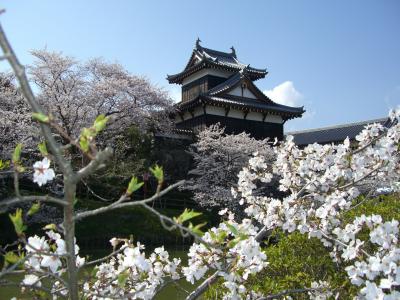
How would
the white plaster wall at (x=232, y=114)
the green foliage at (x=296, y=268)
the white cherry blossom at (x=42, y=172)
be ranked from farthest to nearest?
the white plaster wall at (x=232, y=114) → the green foliage at (x=296, y=268) → the white cherry blossom at (x=42, y=172)

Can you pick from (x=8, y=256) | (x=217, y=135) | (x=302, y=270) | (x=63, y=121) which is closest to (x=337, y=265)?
(x=302, y=270)

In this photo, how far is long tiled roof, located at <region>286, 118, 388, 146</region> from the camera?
2750 cm

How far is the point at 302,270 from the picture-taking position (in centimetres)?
372

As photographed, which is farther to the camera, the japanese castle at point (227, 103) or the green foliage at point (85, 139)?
the japanese castle at point (227, 103)

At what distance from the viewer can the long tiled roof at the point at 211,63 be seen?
25.8 m

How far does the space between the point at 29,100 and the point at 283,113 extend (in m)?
24.2

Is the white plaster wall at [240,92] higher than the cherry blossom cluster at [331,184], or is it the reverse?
the white plaster wall at [240,92]

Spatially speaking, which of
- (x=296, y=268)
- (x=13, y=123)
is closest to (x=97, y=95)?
(x=13, y=123)

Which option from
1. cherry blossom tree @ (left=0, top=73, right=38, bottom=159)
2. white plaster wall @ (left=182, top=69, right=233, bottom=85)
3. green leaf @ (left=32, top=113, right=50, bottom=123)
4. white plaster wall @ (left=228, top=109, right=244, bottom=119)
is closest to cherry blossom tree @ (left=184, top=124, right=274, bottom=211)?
white plaster wall @ (left=228, top=109, right=244, bottom=119)

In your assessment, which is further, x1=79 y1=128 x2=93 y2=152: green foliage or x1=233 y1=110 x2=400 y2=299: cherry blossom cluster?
x1=233 y1=110 x2=400 y2=299: cherry blossom cluster

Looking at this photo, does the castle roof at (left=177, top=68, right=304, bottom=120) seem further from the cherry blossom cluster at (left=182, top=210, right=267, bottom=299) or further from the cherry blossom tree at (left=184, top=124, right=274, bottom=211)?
the cherry blossom cluster at (left=182, top=210, right=267, bottom=299)

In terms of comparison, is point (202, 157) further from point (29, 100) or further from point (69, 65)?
point (29, 100)

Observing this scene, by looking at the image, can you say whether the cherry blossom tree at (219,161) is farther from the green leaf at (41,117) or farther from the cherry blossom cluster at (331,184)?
the green leaf at (41,117)

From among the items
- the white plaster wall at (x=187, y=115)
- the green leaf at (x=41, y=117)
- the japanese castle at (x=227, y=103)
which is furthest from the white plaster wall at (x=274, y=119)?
the green leaf at (x=41, y=117)
